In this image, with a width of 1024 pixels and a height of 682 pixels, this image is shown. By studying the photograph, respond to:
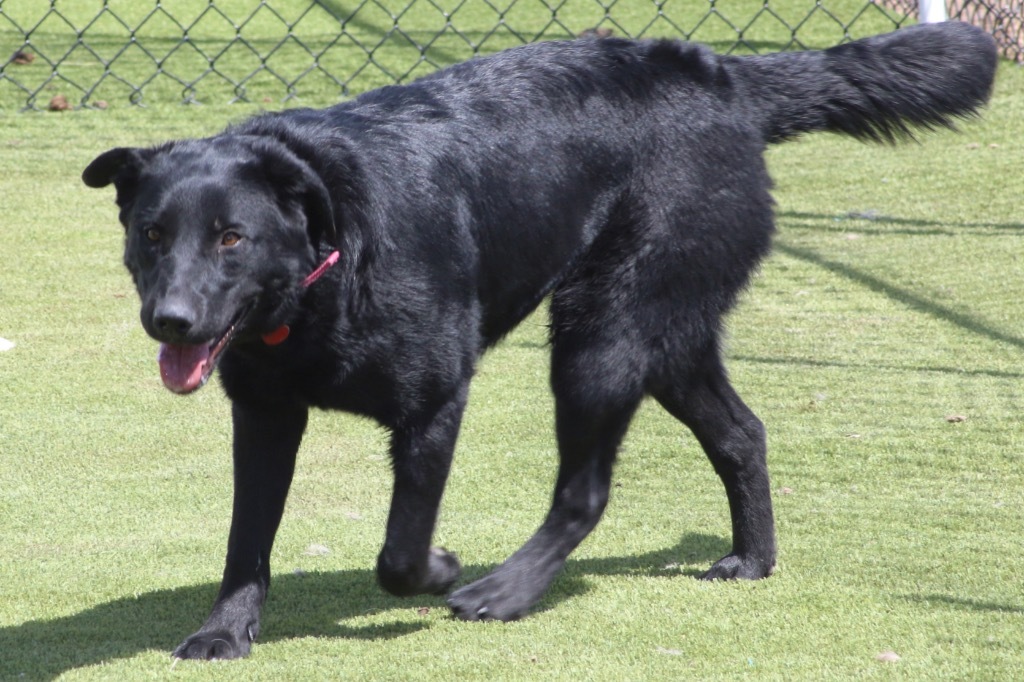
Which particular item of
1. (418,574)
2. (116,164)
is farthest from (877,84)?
(116,164)

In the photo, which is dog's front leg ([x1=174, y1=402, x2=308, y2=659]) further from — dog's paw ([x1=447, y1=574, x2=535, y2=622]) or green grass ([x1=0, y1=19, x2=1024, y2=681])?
dog's paw ([x1=447, y1=574, x2=535, y2=622])

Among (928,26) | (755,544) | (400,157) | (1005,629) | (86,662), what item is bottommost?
(86,662)

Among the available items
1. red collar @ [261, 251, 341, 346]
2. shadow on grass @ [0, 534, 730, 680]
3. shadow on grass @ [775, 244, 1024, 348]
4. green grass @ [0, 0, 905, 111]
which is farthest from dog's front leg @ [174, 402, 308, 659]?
green grass @ [0, 0, 905, 111]

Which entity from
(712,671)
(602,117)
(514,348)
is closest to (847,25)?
(514,348)

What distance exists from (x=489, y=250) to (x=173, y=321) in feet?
2.89

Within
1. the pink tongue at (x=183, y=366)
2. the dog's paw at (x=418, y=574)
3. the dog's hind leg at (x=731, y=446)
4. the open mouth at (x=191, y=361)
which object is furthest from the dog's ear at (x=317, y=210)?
the dog's hind leg at (x=731, y=446)

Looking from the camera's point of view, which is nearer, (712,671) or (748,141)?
(712,671)

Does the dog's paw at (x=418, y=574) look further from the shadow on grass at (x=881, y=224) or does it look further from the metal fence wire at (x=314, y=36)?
the metal fence wire at (x=314, y=36)

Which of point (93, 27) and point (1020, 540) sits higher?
point (1020, 540)

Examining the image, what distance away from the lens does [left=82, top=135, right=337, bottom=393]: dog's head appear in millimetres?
2844

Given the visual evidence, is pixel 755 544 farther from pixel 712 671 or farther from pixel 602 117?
pixel 602 117

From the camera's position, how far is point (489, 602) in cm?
340

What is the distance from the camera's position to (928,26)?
3.93 meters

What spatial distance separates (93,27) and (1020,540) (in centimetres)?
741
